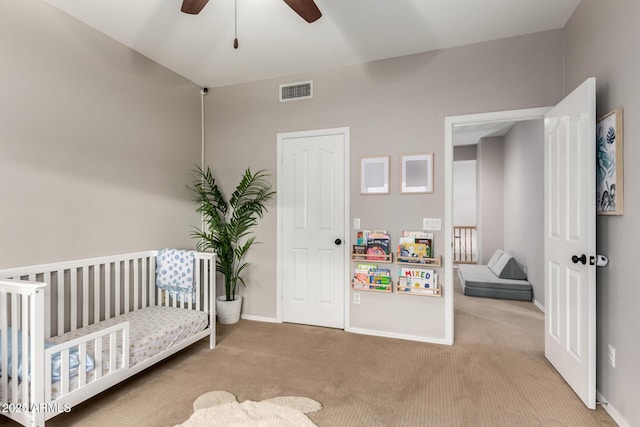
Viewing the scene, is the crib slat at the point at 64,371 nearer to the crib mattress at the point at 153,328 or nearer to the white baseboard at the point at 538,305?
the crib mattress at the point at 153,328

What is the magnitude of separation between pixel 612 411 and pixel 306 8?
115 inches

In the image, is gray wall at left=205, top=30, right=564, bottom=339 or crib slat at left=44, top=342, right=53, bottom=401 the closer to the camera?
crib slat at left=44, top=342, right=53, bottom=401

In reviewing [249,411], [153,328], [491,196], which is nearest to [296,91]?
[153,328]

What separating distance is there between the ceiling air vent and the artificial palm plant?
867 millimetres

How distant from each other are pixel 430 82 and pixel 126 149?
2891 mm

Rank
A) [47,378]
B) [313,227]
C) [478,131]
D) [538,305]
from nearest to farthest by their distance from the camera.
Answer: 1. [47,378]
2. [313,227]
3. [538,305]
4. [478,131]

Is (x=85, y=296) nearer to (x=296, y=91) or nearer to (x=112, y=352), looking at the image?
(x=112, y=352)

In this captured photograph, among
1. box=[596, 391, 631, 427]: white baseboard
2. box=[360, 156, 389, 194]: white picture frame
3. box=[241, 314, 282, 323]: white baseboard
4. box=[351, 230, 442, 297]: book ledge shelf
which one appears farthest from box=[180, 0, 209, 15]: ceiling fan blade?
box=[596, 391, 631, 427]: white baseboard

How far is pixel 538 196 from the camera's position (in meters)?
4.25

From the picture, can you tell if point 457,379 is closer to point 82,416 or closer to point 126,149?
point 82,416

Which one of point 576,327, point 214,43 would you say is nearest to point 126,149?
point 214,43

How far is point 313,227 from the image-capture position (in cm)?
344

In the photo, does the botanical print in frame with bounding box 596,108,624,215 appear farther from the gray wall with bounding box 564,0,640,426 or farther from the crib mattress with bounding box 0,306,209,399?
the crib mattress with bounding box 0,306,209,399

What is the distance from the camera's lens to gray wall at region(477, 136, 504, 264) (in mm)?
6262
